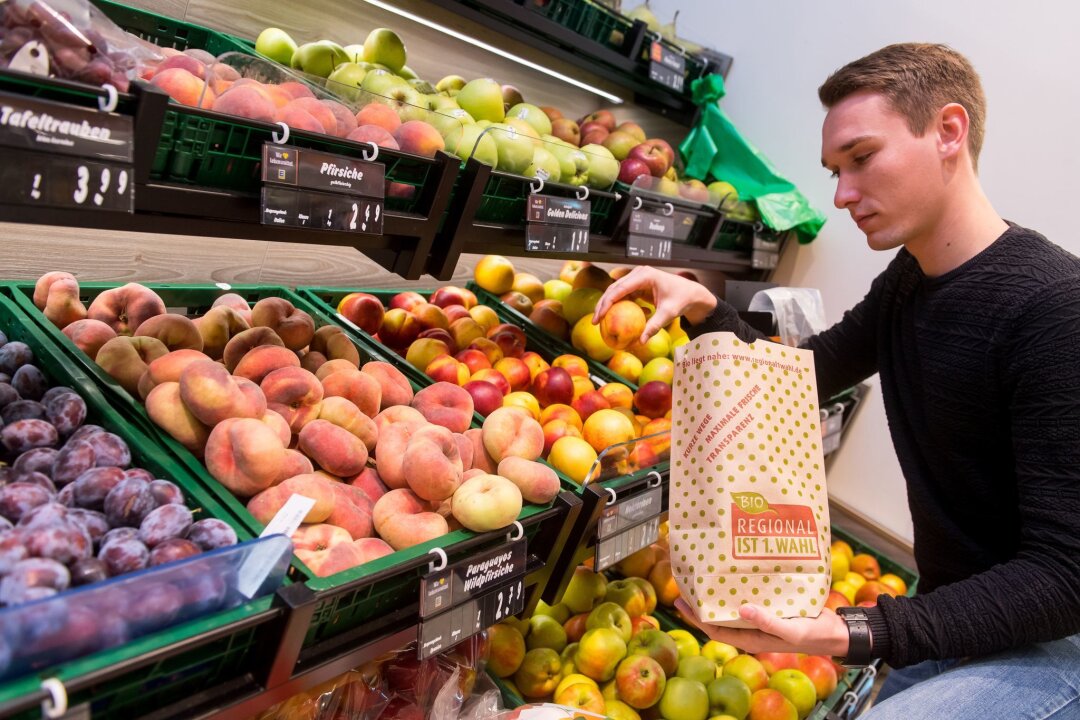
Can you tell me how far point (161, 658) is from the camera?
0.74 metres

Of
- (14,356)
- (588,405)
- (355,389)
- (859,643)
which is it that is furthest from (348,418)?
(859,643)

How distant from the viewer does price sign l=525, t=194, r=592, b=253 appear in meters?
1.50

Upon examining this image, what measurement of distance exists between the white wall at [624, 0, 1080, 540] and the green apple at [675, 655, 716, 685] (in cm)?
134

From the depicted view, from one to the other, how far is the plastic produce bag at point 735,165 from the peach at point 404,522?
6.31ft

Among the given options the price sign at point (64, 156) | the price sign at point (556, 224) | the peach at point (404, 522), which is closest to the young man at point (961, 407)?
the price sign at point (556, 224)

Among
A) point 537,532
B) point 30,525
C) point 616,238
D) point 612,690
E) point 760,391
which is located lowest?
point 612,690

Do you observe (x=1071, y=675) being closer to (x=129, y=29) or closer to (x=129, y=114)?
(x=129, y=114)

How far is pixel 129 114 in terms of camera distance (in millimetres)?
841

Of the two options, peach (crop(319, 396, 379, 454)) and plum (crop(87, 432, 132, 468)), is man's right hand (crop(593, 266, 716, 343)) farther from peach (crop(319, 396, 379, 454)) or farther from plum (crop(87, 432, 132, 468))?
plum (crop(87, 432, 132, 468))

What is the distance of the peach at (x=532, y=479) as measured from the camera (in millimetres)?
1229

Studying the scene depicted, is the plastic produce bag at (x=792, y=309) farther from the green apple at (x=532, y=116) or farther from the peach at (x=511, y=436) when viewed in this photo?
the peach at (x=511, y=436)

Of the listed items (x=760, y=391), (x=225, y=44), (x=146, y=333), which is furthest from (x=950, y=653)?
(x=225, y=44)

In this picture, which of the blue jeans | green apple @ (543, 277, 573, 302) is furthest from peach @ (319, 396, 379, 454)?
green apple @ (543, 277, 573, 302)

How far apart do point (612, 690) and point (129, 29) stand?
1.72 meters
